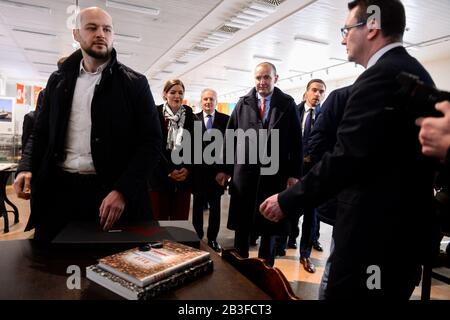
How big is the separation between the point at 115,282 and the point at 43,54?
35.9ft

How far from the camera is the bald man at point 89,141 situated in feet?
4.61

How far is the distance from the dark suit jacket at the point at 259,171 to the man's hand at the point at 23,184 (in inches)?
60.0

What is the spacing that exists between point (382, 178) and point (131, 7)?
5730 millimetres

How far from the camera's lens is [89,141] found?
4.71 ft

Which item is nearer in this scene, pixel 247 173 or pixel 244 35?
pixel 247 173

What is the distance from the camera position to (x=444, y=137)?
0.77 meters

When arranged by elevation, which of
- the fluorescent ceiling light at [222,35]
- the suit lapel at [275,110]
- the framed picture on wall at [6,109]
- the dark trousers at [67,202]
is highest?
the fluorescent ceiling light at [222,35]

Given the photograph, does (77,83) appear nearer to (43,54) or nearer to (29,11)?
(29,11)

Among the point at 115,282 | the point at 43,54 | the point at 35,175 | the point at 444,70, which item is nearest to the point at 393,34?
the point at 115,282

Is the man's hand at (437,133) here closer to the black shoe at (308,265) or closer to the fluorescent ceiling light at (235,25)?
the black shoe at (308,265)

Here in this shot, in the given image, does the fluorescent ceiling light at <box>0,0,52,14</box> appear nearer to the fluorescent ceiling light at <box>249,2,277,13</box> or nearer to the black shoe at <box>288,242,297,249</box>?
the fluorescent ceiling light at <box>249,2,277,13</box>

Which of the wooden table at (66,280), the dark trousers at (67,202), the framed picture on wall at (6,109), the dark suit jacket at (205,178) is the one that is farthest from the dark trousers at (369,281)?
the framed picture on wall at (6,109)

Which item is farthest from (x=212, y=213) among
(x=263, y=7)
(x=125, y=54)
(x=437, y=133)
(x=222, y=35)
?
(x=125, y=54)

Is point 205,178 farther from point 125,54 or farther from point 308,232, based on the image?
point 125,54
